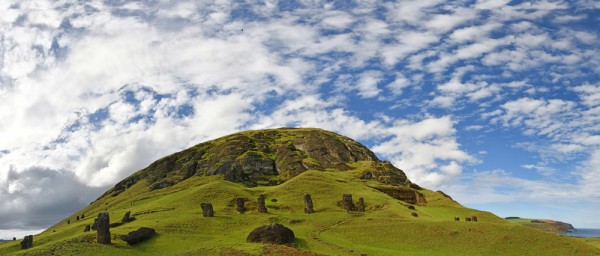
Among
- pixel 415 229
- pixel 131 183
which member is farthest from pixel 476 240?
pixel 131 183

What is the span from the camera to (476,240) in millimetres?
67125

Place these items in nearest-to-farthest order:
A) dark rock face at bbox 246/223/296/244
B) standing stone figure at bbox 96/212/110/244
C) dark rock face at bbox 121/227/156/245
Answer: dark rock face at bbox 246/223/296/244, standing stone figure at bbox 96/212/110/244, dark rock face at bbox 121/227/156/245

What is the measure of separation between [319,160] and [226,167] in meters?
37.7

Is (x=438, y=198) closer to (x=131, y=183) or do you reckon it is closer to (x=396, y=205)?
(x=396, y=205)

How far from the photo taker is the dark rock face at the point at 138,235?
205 ft

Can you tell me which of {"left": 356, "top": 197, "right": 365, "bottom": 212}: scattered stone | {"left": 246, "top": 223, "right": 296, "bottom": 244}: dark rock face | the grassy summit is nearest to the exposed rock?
the grassy summit

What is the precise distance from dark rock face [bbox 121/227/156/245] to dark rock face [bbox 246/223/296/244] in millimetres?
15742

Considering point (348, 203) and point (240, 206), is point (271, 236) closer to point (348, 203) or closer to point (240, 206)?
point (240, 206)

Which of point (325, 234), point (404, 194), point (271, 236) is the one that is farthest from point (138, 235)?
point (404, 194)

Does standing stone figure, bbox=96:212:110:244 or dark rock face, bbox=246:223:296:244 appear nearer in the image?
dark rock face, bbox=246:223:296:244

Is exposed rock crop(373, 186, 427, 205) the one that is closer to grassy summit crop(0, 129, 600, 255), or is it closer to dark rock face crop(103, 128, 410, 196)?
grassy summit crop(0, 129, 600, 255)

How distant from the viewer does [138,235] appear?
63.8 m

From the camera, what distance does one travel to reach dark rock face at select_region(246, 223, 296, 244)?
58.6 meters

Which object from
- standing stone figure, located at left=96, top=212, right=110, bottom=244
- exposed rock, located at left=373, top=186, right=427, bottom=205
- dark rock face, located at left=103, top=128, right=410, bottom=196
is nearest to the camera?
standing stone figure, located at left=96, top=212, right=110, bottom=244
